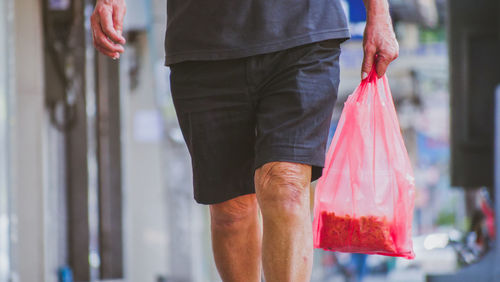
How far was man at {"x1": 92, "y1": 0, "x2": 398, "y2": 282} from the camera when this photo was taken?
7.03 ft

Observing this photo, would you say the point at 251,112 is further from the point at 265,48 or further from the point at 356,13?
the point at 356,13

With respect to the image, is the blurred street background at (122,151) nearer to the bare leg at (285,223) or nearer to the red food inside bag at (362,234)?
the red food inside bag at (362,234)

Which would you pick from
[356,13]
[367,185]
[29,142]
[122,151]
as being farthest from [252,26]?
[122,151]

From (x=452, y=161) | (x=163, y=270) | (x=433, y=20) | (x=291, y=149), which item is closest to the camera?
(x=291, y=149)

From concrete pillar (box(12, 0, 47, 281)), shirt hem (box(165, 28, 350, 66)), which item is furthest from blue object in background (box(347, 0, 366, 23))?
shirt hem (box(165, 28, 350, 66))

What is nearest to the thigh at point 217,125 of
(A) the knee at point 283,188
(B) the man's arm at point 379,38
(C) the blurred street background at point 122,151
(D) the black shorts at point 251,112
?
(D) the black shorts at point 251,112

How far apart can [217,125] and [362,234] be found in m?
0.51

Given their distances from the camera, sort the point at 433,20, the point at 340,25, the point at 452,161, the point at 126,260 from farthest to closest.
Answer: the point at 433,20 < the point at 126,260 < the point at 452,161 < the point at 340,25

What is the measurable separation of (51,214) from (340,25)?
6784 mm

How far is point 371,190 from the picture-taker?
2393mm

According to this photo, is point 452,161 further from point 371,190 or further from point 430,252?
point 430,252

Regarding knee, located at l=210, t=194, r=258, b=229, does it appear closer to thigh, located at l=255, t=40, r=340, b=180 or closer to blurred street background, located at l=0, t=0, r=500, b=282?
thigh, located at l=255, t=40, r=340, b=180

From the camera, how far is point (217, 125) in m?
2.35

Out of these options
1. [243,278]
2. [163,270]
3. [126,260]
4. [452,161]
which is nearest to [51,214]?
[126,260]
